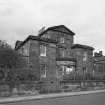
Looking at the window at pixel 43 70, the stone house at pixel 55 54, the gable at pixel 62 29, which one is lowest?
the window at pixel 43 70

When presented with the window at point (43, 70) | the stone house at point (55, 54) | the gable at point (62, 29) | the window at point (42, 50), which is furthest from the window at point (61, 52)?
the window at point (43, 70)

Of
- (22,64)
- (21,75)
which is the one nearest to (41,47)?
(22,64)

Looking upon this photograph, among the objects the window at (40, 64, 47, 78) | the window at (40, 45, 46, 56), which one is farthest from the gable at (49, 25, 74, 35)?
the window at (40, 64, 47, 78)

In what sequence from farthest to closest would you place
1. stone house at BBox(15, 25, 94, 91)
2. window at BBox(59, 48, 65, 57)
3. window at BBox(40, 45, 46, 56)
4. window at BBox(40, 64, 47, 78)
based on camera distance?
window at BBox(59, 48, 65, 57) → window at BBox(40, 45, 46, 56) → stone house at BBox(15, 25, 94, 91) → window at BBox(40, 64, 47, 78)

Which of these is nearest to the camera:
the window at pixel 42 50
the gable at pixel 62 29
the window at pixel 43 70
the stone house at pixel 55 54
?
the window at pixel 43 70

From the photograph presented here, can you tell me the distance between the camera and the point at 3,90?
16.4 meters

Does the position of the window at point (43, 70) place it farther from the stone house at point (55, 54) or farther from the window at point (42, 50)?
the window at point (42, 50)

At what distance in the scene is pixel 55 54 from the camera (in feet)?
100

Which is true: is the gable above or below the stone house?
above

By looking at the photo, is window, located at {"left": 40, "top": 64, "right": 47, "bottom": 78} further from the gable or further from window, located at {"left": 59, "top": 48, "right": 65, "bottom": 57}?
the gable

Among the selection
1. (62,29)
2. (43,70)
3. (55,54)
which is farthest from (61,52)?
(43,70)

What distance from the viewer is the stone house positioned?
92.7 feet

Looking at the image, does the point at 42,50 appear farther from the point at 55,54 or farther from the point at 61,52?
the point at 61,52

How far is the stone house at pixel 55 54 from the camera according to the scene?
28.2 metres
